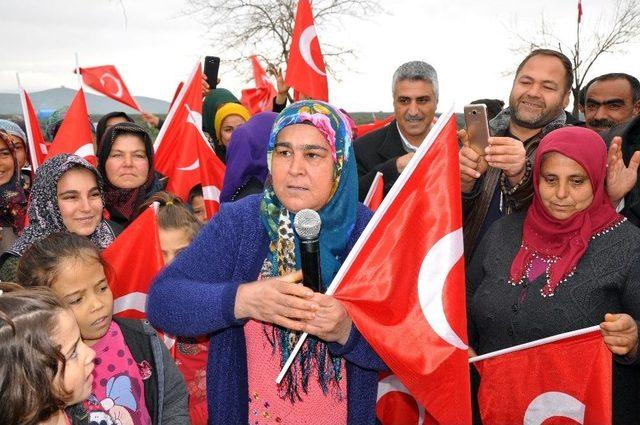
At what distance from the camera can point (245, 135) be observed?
3742 mm

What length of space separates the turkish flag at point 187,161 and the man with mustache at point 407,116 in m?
1.31

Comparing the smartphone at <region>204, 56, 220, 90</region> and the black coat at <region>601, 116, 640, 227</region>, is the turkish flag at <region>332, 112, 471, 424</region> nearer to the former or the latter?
the black coat at <region>601, 116, 640, 227</region>

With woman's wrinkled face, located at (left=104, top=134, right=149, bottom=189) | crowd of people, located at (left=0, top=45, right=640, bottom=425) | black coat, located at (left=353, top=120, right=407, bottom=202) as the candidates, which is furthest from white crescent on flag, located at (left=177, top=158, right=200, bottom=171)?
crowd of people, located at (left=0, top=45, right=640, bottom=425)

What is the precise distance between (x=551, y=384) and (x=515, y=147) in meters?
1.06

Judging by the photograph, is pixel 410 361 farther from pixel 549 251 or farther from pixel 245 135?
pixel 245 135

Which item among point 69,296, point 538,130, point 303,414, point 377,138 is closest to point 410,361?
point 303,414

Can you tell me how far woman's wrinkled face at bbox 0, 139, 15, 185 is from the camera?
4426 mm

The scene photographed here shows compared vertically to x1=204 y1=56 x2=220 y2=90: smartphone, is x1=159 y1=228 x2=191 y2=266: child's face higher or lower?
lower

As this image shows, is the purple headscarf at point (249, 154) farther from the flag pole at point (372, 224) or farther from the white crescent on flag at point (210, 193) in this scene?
the flag pole at point (372, 224)

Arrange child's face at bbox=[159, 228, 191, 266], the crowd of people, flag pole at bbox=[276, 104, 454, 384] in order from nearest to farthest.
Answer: the crowd of people < flag pole at bbox=[276, 104, 454, 384] < child's face at bbox=[159, 228, 191, 266]

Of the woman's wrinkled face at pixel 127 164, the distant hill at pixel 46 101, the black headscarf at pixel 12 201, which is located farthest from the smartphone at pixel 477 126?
the distant hill at pixel 46 101

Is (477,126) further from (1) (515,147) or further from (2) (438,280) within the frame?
(2) (438,280)

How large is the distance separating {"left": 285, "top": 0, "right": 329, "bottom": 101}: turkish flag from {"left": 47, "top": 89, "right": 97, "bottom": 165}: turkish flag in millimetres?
2019

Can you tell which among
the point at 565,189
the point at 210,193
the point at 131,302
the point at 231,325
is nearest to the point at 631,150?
the point at 565,189
